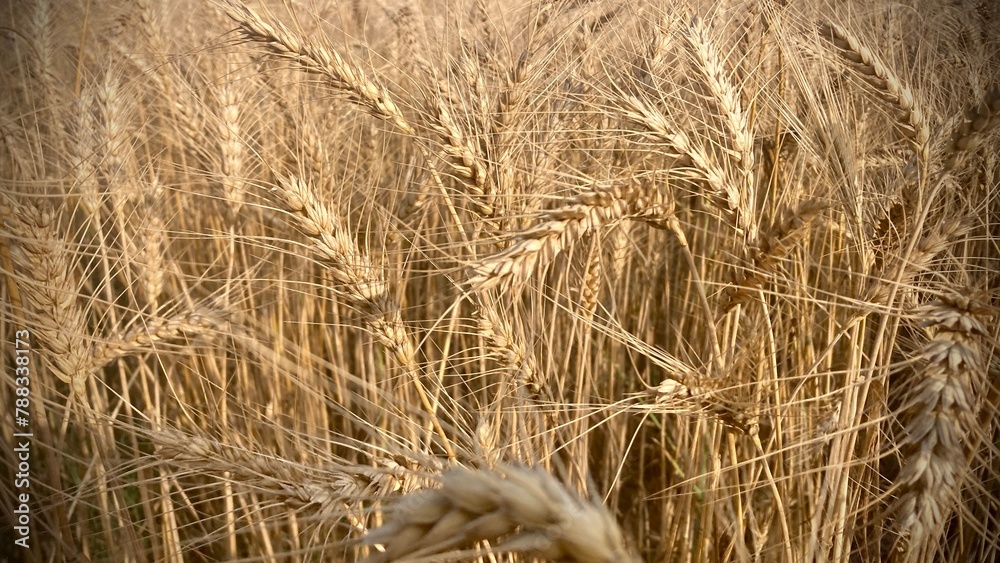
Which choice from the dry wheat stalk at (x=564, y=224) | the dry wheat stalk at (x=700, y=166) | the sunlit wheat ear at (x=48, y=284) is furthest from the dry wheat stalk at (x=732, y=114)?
the sunlit wheat ear at (x=48, y=284)

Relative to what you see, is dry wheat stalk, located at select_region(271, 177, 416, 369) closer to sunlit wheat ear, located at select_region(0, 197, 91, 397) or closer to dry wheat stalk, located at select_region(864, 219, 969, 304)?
sunlit wheat ear, located at select_region(0, 197, 91, 397)

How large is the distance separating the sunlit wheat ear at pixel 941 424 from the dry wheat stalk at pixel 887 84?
0.40 m

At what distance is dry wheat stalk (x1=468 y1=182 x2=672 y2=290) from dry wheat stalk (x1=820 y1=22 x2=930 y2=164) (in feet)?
1.46

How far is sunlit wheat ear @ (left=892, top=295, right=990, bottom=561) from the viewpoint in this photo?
750mm

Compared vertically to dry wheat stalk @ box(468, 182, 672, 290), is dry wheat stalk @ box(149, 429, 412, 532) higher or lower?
lower

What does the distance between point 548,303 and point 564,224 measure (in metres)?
0.84

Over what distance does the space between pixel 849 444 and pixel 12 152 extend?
1780 mm

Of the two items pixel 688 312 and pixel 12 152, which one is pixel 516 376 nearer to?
pixel 688 312

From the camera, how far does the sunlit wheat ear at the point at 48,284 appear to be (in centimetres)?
120

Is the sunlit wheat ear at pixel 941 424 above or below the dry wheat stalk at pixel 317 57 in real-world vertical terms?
below

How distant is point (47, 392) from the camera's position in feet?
5.22

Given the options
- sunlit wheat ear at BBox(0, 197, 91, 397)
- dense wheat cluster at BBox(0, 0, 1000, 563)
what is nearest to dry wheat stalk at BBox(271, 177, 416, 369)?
dense wheat cluster at BBox(0, 0, 1000, 563)

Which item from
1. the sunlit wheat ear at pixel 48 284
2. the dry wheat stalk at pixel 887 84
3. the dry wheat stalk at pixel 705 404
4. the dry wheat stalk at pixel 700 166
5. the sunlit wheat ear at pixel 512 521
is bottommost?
the dry wheat stalk at pixel 705 404

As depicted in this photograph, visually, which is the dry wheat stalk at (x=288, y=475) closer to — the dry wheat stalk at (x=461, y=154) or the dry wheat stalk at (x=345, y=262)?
the dry wheat stalk at (x=345, y=262)
